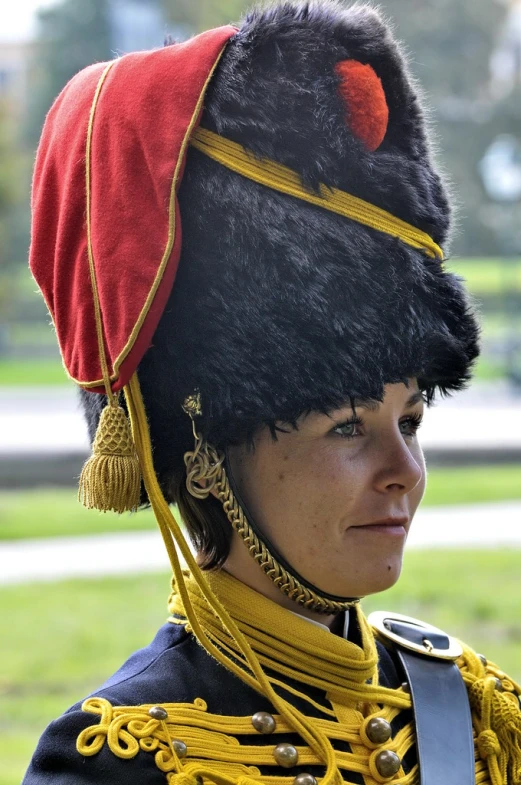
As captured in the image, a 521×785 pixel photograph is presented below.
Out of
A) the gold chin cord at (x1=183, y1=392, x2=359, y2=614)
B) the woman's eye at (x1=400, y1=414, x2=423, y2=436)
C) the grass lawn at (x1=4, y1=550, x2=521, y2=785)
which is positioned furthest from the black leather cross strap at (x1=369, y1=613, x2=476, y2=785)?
the grass lawn at (x1=4, y1=550, x2=521, y2=785)

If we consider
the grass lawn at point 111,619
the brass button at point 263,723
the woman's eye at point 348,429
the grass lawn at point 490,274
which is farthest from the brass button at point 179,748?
the grass lawn at point 490,274

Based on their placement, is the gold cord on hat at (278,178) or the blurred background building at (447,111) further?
the blurred background building at (447,111)

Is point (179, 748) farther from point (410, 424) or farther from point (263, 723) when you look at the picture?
point (410, 424)

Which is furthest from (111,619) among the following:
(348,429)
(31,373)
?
(31,373)

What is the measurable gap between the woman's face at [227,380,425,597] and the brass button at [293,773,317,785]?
11.7 inches

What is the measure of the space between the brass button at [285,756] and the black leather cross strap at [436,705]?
0.25 meters

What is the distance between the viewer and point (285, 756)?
1.89 metres

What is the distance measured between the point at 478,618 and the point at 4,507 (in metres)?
3.84

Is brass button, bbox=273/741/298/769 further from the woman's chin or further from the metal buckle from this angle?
the metal buckle

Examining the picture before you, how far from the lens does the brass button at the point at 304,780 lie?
186 cm

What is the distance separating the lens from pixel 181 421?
1980mm

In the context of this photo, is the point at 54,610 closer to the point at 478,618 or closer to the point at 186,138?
the point at 478,618

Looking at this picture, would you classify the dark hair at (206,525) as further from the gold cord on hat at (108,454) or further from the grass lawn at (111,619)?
the grass lawn at (111,619)

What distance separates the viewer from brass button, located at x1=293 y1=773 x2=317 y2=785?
186 centimetres
